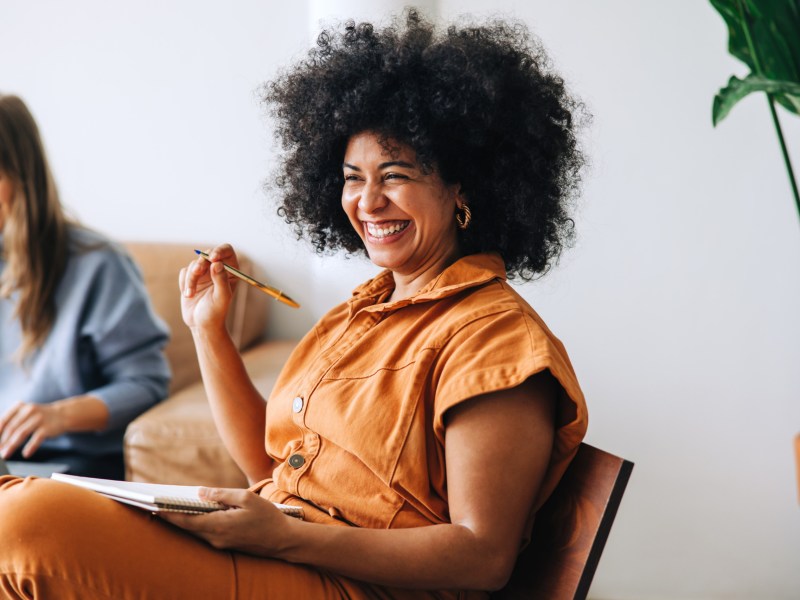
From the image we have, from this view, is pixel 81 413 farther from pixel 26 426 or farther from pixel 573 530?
pixel 573 530

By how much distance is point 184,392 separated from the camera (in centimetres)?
237

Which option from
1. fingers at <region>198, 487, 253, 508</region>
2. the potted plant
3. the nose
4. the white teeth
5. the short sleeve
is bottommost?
fingers at <region>198, 487, 253, 508</region>

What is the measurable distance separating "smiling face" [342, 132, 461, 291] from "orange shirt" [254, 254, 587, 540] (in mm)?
76

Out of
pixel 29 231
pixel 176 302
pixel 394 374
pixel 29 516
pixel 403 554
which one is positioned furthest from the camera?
pixel 176 302

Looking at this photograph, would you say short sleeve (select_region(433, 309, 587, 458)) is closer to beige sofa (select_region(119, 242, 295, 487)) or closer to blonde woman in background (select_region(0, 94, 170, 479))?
beige sofa (select_region(119, 242, 295, 487))

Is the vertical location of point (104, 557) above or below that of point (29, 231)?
below

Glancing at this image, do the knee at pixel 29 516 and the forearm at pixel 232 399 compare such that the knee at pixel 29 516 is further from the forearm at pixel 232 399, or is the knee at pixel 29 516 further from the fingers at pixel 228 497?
the forearm at pixel 232 399

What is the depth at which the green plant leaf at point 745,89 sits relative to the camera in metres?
1.36

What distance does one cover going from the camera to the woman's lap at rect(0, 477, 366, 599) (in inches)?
38.9

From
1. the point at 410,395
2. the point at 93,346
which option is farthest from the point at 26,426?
the point at 410,395

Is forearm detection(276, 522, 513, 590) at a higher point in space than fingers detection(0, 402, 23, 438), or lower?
higher

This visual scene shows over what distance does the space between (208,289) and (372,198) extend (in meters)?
0.37

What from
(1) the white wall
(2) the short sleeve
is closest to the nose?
(2) the short sleeve

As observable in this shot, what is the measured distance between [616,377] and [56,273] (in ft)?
4.50
